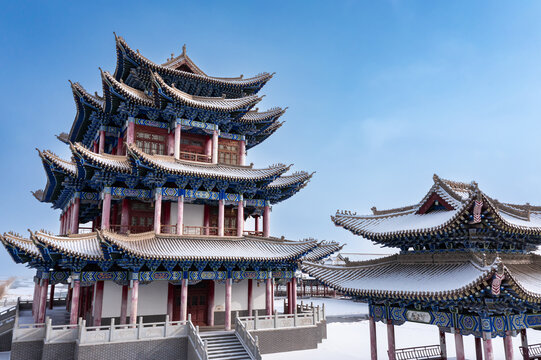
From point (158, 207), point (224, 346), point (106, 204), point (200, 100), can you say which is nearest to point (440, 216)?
point (224, 346)

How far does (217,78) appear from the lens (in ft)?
97.9

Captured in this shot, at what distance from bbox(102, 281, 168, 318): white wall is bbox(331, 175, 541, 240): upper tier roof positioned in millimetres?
12560

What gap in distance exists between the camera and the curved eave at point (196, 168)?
72.3 feet

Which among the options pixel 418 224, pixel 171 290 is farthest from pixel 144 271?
pixel 418 224

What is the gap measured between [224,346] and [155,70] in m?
18.3

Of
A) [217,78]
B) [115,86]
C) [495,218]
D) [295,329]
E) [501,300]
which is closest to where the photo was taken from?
[501,300]

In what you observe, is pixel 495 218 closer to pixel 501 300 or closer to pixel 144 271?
pixel 501 300

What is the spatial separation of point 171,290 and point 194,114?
11.4 m

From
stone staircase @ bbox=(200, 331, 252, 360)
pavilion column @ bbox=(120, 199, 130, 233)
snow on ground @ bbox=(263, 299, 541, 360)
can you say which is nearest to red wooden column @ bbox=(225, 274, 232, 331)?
stone staircase @ bbox=(200, 331, 252, 360)

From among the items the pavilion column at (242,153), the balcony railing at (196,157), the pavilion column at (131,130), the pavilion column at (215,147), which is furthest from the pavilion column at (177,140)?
the pavilion column at (242,153)

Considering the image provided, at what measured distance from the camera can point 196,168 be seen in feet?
81.5

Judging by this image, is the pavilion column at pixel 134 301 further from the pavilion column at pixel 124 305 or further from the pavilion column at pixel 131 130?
the pavilion column at pixel 131 130

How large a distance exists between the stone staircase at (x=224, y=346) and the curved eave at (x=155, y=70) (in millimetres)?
17205

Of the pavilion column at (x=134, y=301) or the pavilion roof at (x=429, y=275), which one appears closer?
the pavilion roof at (x=429, y=275)
